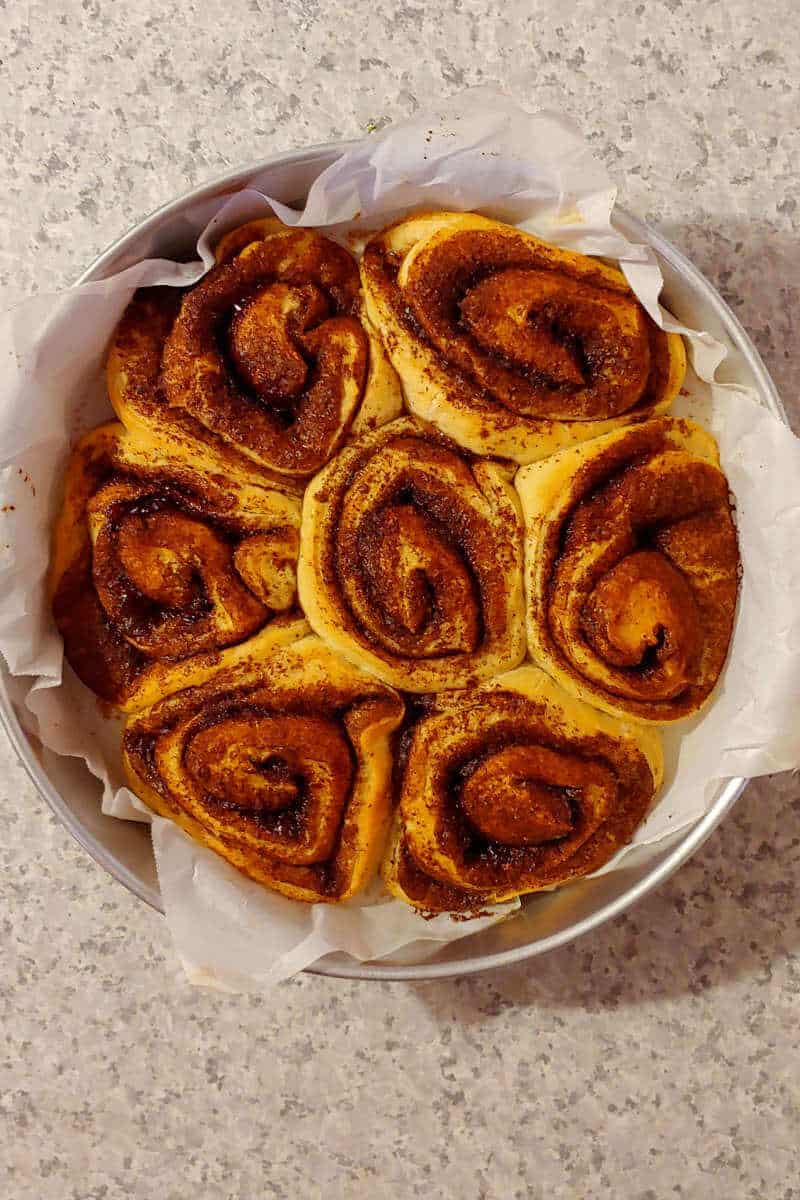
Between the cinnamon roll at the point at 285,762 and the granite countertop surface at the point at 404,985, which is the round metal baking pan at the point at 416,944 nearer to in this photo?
the cinnamon roll at the point at 285,762

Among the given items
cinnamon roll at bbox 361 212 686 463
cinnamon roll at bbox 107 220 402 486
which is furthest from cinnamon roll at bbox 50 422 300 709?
cinnamon roll at bbox 361 212 686 463

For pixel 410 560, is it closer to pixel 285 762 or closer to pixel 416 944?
A: pixel 285 762

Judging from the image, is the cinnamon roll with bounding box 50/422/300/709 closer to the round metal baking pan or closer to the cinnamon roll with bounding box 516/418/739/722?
the round metal baking pan

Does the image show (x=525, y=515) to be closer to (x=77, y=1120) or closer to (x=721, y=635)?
(x=721, y=635)

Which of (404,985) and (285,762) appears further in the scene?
(404,985)

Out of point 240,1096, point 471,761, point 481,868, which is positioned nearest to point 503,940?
point 481,868

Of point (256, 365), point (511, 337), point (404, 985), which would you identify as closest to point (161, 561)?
point (256, 365)
